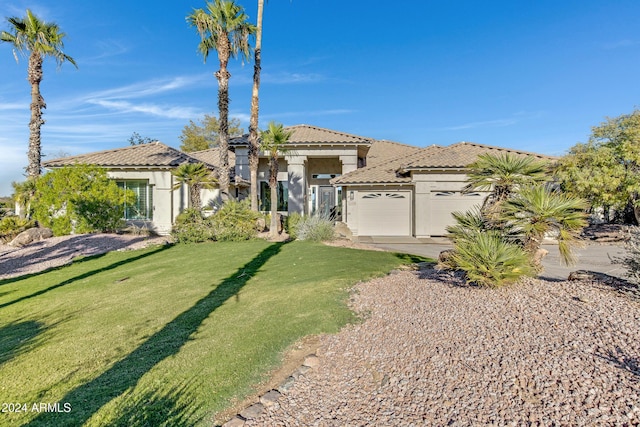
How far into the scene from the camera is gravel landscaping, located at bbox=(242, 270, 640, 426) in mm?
3270

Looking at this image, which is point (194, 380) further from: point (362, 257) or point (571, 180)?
point (571, 180)

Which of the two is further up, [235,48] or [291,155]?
[235,48]

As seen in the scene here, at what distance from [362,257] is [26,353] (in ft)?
28.2

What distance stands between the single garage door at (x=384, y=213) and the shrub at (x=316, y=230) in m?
4.69

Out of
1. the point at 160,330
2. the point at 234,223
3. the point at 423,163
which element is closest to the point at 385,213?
the point at 423,163

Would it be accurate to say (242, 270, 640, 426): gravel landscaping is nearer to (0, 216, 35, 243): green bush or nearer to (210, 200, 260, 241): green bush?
(210, 200, 260, 241): green bush

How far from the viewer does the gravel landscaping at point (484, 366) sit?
327 cm

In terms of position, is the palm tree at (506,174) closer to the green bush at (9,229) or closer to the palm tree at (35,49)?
the green bush at (9,229)

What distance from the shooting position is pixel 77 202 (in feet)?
58.8

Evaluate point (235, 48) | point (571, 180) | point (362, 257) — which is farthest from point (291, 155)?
point (571, 180)

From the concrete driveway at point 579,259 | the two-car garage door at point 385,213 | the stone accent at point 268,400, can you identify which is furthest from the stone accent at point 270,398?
the two-car garage door at point 385,213

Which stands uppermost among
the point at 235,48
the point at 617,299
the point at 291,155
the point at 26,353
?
the point at 235,48

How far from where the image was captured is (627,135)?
60.5 feet

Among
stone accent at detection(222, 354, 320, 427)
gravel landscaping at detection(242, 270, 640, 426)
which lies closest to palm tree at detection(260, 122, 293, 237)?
gravel landscaping at detection(242, 270, 640, 426)
